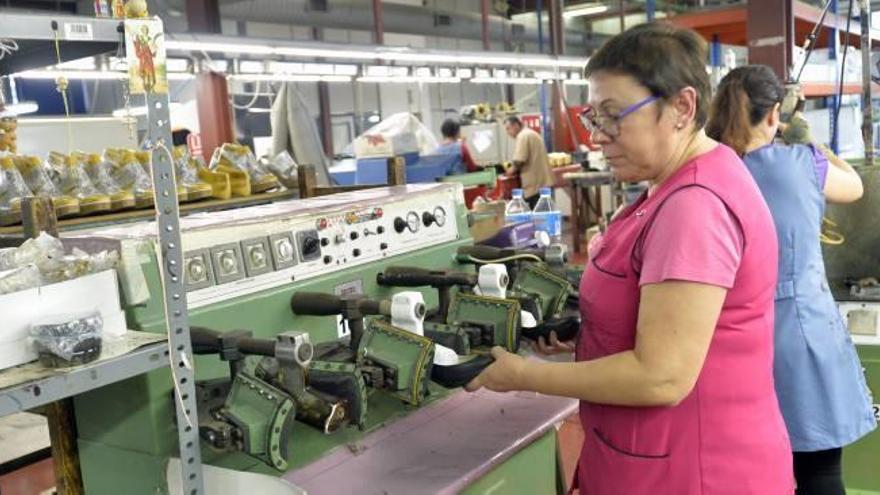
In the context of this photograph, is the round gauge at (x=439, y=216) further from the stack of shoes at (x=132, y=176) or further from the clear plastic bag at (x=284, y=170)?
the clear plastic bag at (x=284, y=170)

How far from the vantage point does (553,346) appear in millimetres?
1457

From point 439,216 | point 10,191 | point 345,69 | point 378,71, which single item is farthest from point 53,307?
point 378,71

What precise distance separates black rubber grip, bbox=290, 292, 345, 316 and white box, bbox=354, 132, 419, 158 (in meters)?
5.37

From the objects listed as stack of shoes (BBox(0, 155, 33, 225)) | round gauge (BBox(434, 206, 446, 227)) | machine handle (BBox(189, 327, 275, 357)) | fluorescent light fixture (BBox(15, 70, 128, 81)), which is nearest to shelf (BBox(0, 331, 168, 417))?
machine handle (BBox(189, 327, 275, 357))

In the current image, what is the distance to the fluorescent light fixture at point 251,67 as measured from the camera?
3.95 m

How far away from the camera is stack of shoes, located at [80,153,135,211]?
2.61 metres

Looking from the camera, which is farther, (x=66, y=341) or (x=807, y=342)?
(x=807, y=342)

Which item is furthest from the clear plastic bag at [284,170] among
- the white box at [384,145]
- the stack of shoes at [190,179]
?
the white box at [384,145]

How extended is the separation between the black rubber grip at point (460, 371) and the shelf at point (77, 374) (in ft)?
1.41

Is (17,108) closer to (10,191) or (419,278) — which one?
(10,191)

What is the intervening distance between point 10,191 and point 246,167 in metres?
0.93

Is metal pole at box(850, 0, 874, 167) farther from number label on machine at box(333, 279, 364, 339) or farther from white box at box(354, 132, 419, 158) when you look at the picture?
white box at box(354, 132, 419, 158)

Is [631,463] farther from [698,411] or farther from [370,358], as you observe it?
[370,358]

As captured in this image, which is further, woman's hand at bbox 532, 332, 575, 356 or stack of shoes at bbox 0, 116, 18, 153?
stack of shoes at bbox 0, 116, 18, 153
